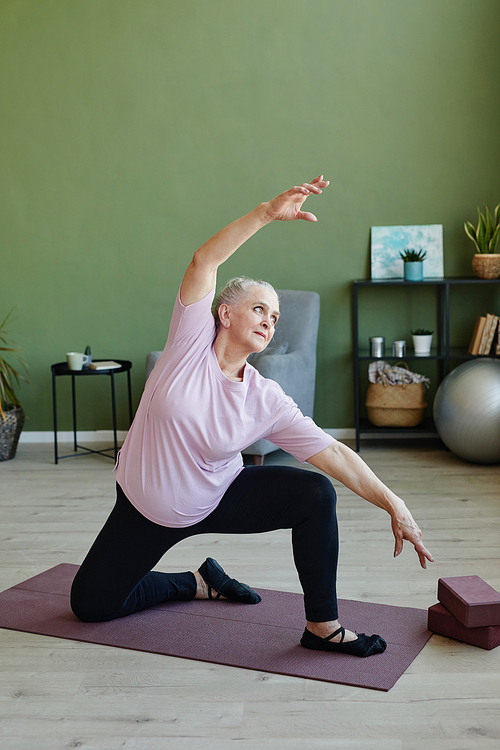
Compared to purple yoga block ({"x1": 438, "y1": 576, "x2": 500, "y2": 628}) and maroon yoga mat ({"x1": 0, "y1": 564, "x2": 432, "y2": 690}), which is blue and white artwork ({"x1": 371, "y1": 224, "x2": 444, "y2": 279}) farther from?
purple yoga block ({"x1": 438, "y1": 576, "x2": 500, "y2": 628})

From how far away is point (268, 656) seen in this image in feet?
6.27

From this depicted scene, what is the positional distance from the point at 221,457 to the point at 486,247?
2748 mm

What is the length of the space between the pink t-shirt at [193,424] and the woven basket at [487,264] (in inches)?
98.8

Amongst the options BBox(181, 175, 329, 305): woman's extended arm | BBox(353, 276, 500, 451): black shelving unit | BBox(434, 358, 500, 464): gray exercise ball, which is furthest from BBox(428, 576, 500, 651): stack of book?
BBox(353, 276, 500, 451): black shelving unit

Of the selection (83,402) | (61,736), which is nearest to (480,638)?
(61,736)

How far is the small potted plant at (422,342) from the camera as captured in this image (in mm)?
4184

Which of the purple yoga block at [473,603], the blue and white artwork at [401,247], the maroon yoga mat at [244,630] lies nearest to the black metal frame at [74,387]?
the blue and white artwork at [401,247]

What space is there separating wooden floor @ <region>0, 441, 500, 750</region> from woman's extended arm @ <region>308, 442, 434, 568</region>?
0.32 meters

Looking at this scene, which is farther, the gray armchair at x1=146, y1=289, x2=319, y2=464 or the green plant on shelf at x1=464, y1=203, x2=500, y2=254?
the green plant on shelf at x1=464, y1=203, x2=500, y2=254

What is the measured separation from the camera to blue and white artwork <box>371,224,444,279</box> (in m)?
4.32

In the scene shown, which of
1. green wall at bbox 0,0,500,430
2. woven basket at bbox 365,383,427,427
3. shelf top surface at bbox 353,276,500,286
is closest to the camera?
shelf top surface at bbox 353,276,500,286

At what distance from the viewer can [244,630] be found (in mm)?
2062

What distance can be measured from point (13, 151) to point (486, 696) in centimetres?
401

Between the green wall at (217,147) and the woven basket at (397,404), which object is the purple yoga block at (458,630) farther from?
the green wall at (217,147)
